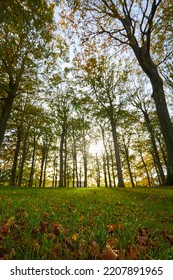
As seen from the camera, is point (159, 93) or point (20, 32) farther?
point (159, 93)

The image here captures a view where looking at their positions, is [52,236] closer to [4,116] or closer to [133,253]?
[133,253]

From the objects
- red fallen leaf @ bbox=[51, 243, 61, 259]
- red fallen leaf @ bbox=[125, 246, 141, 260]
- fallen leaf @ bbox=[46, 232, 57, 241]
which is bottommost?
red fallen leaf @ bbox=[125, 246, 141, 260]

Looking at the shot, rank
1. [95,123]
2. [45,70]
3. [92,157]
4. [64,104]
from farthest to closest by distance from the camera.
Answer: [92,157]
[95,123]
[64,104]
[45,70]

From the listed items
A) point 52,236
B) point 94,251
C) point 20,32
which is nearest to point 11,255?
point 52,236

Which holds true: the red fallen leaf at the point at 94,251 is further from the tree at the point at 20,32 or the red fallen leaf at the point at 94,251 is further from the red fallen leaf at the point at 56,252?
the tree at the point at 20,32

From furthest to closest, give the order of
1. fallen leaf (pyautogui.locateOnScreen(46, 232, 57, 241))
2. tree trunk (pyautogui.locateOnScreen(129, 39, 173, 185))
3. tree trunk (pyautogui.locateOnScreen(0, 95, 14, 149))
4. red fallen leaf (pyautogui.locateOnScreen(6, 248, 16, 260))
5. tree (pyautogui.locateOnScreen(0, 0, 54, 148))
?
tree trunk (pyautogui.locateOnScreen(0, 95, 14, 149)) → tree trunk (pyautogui.locateOnScreen(129, 39, 173, 185)) → tree (pyautogui.locateOnScreen(0, 0, 54, 148)) → fallen leaf (pyautogui.locateOnScreen(46, 232, 57, 241)) → red fallen leaf (pyautogui.locateOnScreen(6, 248, 16, 260))

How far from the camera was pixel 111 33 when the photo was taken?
10523 millimetres

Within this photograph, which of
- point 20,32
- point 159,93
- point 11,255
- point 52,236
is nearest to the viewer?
point 11,255

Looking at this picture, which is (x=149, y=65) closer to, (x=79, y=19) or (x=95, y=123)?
(x=79, y=19)

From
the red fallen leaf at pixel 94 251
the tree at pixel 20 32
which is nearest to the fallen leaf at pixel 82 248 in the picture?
the red fallen leaf at pixel 94 251

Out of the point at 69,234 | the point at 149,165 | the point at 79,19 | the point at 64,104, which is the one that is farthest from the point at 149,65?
the point at 149,165

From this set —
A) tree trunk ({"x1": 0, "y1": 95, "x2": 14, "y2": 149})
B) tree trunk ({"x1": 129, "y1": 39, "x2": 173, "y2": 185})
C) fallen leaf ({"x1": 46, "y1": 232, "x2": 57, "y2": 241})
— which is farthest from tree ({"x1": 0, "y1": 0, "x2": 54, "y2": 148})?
fallen leaf ({"x1": 46, "y1": 232, "x2": 57, "y2": 241})

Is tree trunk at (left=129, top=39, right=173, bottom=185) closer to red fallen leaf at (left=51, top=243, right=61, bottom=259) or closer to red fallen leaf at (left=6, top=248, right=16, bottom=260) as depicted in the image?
red fallen leaf at (left=51, top=243, right=61, bottom=259)
